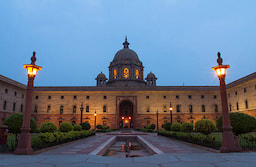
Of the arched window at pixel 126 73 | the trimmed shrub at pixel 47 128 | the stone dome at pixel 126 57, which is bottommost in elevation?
the trimmed shrub at pixel 47 128

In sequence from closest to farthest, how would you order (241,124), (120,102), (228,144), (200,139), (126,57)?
(228,144)
(241,124)
(200,139)
(120,102)
(126,57)

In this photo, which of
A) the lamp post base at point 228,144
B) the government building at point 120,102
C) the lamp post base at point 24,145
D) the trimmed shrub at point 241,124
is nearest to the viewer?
the lamp post base at point 24,145

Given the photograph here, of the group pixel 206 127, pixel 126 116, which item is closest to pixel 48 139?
pixel 206 127

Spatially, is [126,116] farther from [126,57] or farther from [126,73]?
[126,57]

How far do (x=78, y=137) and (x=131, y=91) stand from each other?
28.9 meters

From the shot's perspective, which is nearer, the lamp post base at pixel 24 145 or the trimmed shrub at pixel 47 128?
the lamp post base at pixel 24 145

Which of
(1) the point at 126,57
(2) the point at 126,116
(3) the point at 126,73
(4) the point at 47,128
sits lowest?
(4) the point at 47,128

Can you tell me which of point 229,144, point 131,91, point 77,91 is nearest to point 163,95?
point 131,91

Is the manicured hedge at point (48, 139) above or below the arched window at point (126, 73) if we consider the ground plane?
below

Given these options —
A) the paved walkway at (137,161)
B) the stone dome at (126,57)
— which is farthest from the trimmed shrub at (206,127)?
the stone dome at (126,57)

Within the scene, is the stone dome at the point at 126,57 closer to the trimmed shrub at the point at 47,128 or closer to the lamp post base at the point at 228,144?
the trimmed shrub at the point at 47,128

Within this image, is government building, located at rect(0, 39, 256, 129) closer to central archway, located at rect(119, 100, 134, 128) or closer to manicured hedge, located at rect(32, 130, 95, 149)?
central archway, located at rect(119, 100, 134, 128)

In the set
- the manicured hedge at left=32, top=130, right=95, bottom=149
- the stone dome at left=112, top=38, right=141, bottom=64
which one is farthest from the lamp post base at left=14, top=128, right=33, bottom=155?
the stone dome at left=112, top=38, right=141, bottom=64

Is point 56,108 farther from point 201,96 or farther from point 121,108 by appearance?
point 201,96
